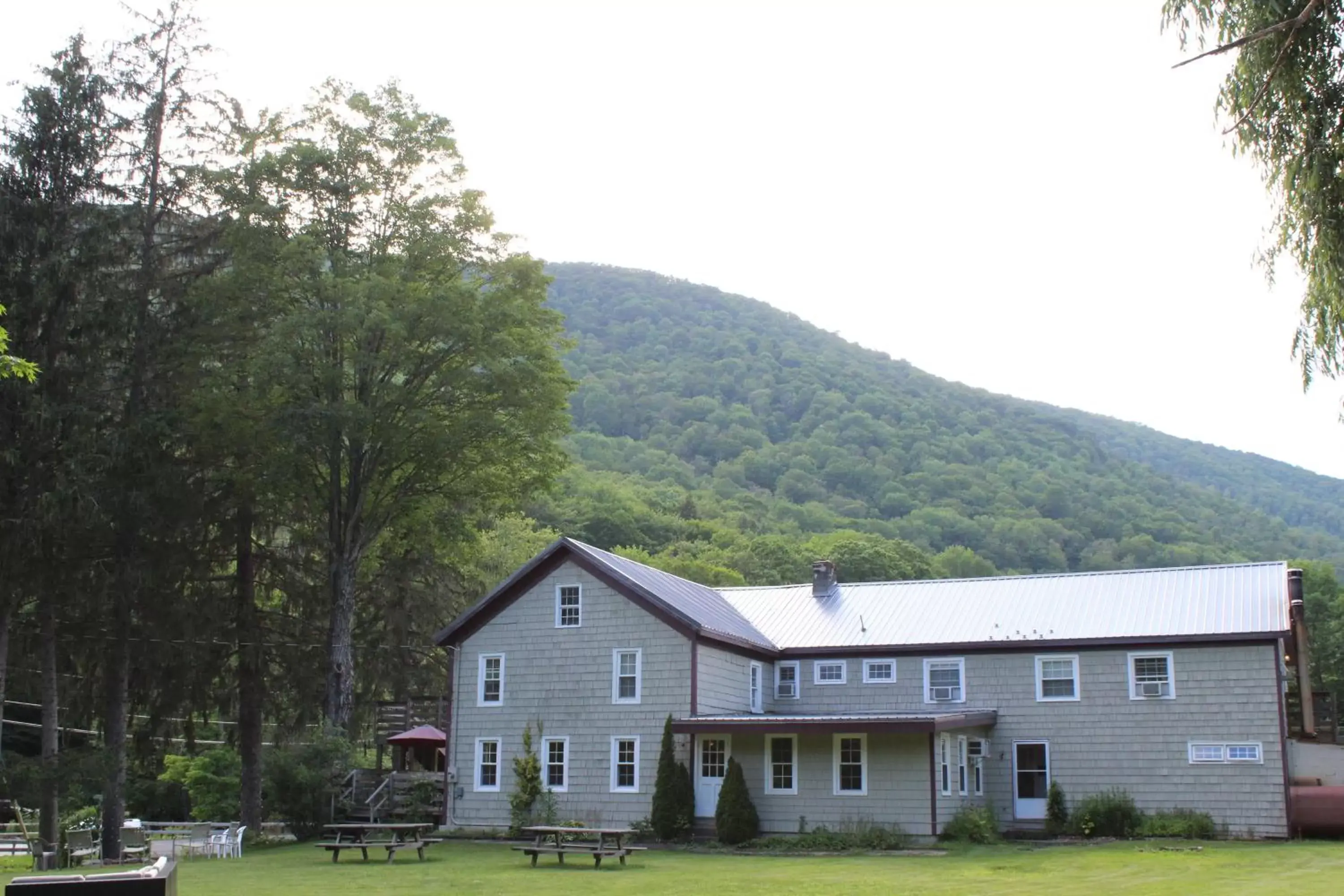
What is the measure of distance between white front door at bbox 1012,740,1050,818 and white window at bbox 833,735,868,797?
4548mm

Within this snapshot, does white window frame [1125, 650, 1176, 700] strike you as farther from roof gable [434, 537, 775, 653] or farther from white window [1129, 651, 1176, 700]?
roof gable [434, 537, 775, 653]

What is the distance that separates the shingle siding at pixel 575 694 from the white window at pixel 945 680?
6507mm

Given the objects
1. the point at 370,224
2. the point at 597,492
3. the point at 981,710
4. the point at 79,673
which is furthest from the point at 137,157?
Answer: the point at 597,492

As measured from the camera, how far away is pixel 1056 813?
96.5 ft

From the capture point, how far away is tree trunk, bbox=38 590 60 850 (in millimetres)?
27312

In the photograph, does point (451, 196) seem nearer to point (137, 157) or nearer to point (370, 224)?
point (370, 224)

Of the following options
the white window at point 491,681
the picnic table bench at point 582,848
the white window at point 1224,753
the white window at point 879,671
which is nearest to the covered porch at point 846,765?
the white window at point 879,671

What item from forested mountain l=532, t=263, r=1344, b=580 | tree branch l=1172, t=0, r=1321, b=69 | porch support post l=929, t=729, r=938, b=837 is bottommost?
porch support post l=929, t=729, r=938, b=837

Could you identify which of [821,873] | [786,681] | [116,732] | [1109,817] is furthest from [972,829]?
[116,732]

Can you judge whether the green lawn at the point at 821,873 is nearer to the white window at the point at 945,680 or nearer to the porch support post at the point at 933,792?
the porch support post at the point at 933,792

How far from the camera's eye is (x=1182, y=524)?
269 feet

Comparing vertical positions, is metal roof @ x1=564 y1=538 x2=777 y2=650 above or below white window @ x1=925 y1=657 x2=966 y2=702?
above

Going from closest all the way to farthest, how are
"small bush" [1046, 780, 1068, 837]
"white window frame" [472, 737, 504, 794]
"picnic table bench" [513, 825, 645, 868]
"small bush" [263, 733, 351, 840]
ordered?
"picnic table bench" [513, 825, 645, 868]
"small bush" [1046, 780, 1068, 837]
"small bush" [263, 733, 351, 840]
"white window frame" [472, 737, 504, 794]

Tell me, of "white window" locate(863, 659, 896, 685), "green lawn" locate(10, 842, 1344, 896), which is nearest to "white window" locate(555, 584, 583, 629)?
"green lawn" locate(10, 842, 1344, 896)
